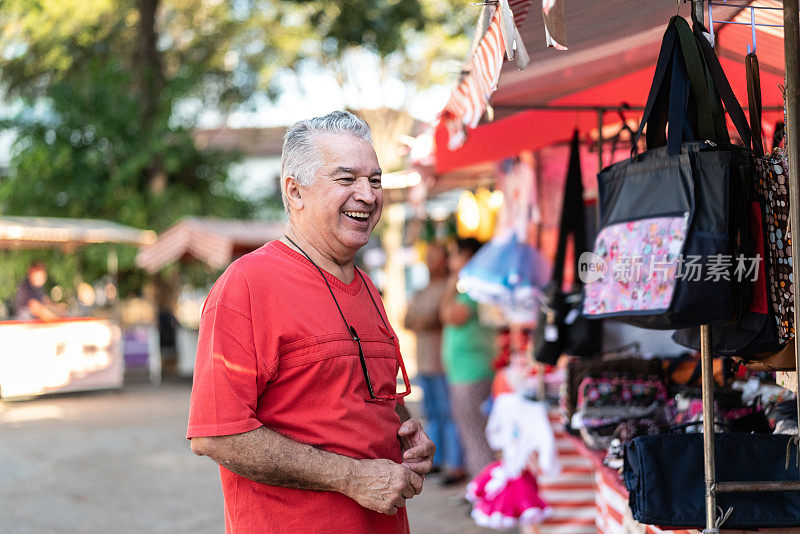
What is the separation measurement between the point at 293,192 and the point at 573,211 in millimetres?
2564

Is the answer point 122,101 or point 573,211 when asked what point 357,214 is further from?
point 122,101

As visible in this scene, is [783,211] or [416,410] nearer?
[783,211]

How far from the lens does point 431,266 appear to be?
293 inches

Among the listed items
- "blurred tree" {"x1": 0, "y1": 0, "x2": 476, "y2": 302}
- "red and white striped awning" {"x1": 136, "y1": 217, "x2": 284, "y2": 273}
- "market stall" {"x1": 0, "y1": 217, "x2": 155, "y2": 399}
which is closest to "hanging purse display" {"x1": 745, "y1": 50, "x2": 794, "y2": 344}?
"market stall" {"x1": 0, "y1": 217, "x2": 155, "y2": 399}

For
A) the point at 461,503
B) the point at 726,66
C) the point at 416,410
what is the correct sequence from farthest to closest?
the point at 416,410
the point at 461,503
the point at 726,66

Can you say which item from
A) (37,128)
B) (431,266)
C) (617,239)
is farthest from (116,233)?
(617,239)

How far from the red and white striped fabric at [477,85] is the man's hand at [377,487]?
4.02ft

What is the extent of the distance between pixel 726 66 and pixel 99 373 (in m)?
12.0

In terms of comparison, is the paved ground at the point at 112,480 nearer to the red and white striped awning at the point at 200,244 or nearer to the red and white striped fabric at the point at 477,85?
the red and white striped fabric at the point at 477,85

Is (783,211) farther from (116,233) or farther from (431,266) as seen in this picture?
(116,233)

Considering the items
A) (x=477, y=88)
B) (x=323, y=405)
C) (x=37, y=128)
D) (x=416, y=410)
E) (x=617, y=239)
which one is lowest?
(x=416, y=410)

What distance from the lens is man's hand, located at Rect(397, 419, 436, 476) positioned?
2238 mm

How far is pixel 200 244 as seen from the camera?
14984 mm

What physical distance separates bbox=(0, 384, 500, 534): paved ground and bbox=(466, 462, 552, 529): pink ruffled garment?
66cm
